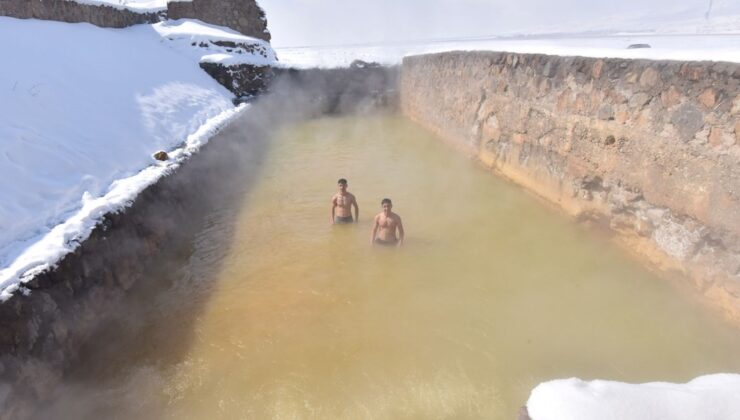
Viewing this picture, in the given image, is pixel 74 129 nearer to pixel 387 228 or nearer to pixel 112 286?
pixel 112 286

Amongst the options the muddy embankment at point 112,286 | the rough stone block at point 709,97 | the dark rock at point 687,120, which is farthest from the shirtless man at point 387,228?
the rough stone block at point 709,97

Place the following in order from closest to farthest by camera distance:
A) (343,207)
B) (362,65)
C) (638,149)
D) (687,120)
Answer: (687,120)
(638,149)
(343,207)
(362,65)

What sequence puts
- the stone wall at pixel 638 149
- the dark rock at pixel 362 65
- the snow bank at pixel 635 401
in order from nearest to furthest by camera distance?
the snow bank at pixel 635 401 < the stone wall at pixel 638 149 < the dark rock at pixel 362 65

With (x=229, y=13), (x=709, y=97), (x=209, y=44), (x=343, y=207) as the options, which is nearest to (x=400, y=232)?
(x=343, y=207)

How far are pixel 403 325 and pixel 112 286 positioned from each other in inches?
100

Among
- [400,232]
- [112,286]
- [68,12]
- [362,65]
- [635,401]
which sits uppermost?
[68,12]

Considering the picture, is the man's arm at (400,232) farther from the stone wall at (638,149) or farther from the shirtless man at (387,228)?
the stone wall at (638,149)

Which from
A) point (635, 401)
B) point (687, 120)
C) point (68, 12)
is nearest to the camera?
point (635, 401)

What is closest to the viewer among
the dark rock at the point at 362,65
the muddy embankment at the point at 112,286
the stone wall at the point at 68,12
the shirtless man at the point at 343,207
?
the muddy embankment at the point at 112,286

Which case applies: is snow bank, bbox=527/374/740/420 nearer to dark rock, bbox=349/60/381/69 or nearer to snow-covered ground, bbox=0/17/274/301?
snow-covered ground, bbox=0/17/274/301

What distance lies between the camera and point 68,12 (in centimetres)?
1020

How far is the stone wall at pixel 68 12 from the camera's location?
8445 millimetres

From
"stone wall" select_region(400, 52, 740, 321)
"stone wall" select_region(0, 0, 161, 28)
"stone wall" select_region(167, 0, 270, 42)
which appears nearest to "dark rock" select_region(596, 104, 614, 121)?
"stone wall" select_region(400, 52, 740, 321)

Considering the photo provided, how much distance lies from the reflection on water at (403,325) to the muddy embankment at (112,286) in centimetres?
14
